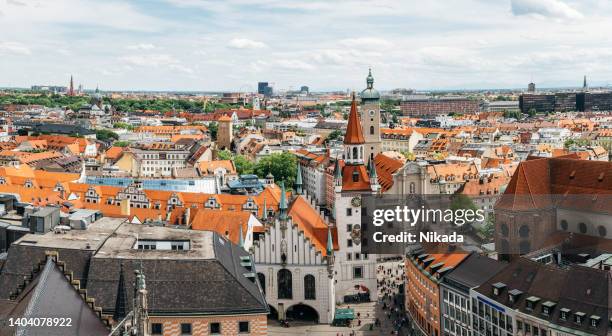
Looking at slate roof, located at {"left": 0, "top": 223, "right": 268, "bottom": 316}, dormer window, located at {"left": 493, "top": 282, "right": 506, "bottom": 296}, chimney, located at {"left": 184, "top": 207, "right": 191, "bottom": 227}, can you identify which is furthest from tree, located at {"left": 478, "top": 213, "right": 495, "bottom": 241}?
slate roof, located at {"left": 0, "top": 223, "right": 268, "bottom": 316}

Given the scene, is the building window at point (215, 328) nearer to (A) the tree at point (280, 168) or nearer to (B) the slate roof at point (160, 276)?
(B) the slate roof at point (160, 276)

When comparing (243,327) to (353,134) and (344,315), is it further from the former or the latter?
(353,134)

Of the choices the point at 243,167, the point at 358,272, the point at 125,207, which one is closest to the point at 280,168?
the point at 243,167

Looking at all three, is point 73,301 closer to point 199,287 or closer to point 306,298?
point 199,287

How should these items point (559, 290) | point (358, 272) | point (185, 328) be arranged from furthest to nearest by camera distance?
1. point (358, 272)
2. point (559, 290)
3. point (185, 328)

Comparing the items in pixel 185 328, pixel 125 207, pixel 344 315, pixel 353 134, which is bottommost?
pixel 344 315

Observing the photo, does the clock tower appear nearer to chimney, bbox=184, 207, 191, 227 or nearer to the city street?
the city street
